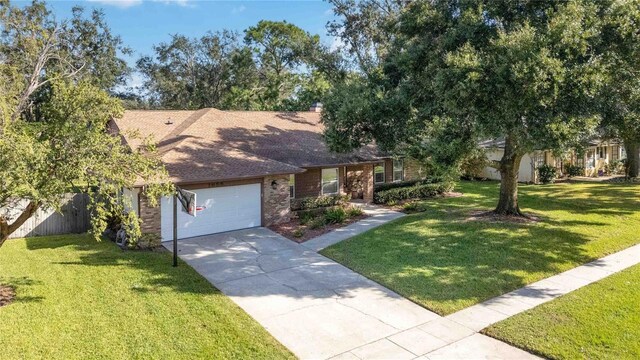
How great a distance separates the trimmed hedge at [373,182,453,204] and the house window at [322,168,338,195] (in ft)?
7.19

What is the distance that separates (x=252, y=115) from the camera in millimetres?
24000

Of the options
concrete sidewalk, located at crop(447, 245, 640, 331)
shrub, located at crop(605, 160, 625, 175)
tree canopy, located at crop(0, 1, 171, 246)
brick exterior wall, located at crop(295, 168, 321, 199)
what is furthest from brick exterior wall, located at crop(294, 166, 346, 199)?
shrub, located at crop(605, 160, 625, 175)

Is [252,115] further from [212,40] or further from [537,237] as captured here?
[212,40]

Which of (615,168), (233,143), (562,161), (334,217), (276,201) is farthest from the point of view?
(615,168)

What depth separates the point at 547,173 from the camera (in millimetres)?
28109

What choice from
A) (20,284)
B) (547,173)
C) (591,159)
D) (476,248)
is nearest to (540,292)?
(476,248)

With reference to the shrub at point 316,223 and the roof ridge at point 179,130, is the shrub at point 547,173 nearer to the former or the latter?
the shrub at point 316,223

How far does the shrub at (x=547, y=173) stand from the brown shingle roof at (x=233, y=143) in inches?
521

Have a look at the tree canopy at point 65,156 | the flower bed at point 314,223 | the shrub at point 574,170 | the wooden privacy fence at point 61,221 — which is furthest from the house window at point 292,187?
the shrub at point 574,170

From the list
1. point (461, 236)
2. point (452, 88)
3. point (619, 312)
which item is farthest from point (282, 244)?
point (619, 312)

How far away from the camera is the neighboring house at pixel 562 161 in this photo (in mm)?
A: 28734

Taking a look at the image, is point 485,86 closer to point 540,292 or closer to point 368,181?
point 540,292

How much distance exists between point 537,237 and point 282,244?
28.8 ft

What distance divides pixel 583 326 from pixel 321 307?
535 cm
